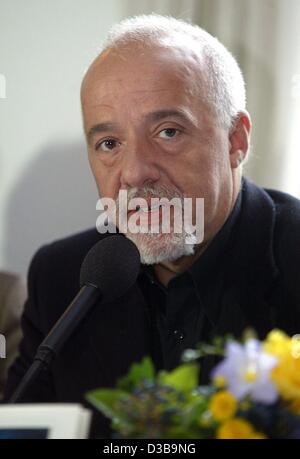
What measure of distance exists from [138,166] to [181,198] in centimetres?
10

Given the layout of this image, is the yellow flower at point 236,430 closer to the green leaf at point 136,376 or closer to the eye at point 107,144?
the green leaf at point 136,376

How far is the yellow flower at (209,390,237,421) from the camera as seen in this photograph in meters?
0.59

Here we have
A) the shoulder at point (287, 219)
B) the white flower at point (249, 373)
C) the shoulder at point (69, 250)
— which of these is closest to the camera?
the white flower at point (249, 373)

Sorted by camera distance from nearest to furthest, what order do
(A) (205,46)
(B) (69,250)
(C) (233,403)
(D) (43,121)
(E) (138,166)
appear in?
(C) (233,403)
(E) (138,166)
(A) (205,46)
(B) (69,250)
(D) (43,121)

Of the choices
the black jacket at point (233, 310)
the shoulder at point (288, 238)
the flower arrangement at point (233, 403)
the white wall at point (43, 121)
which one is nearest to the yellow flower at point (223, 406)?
the flower arrangement at point (233, 403)

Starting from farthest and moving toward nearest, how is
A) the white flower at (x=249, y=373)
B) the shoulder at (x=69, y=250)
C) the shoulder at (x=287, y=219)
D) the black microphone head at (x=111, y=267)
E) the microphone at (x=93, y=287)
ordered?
the shoulder at (x=69, y=250)
the shoulder at (x=287, y=219)
the black microphone head at (x=111, y=267)
the microphone at (x=93, y=287)
the white flower at (x=249, y=373)

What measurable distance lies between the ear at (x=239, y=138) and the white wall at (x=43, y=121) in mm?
656

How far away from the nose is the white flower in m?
0.75

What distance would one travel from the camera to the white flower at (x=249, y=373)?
585 mm

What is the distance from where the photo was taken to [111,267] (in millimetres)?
1103

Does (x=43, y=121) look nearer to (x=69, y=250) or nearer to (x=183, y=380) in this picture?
(x=69, y=250)

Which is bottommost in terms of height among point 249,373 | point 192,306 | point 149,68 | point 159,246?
point 192,306

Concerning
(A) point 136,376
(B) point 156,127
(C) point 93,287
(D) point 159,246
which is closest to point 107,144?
(B) point 156,127
